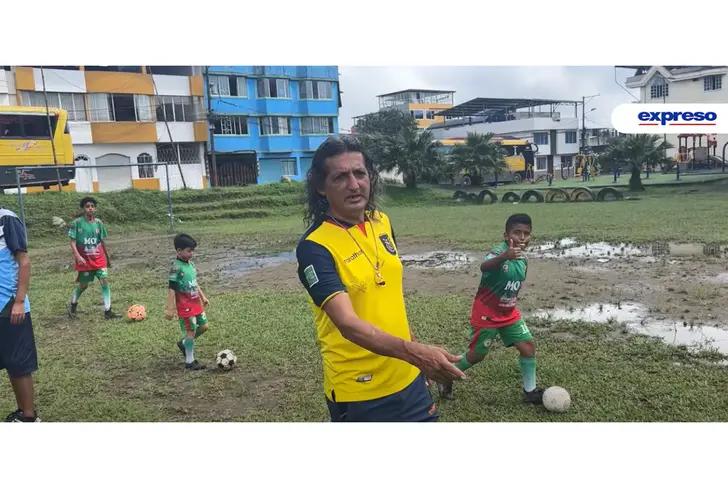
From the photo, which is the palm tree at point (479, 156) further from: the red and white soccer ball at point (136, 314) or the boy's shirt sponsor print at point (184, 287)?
the red and white soccer ball at point (136, 314)

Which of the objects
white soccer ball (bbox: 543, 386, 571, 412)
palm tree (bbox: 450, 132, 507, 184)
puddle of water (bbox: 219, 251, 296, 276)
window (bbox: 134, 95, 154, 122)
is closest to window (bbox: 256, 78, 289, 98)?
window (bbox: 134, 95, 154, 122)

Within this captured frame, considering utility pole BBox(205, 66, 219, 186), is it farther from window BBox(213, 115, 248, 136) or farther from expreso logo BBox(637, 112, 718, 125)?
expreso logo BBox(637, 112, 718, 125)

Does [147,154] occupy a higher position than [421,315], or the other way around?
[147,154]

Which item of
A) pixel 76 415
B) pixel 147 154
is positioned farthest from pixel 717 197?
pixel 76 415

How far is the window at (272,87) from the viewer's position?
12.1 ft

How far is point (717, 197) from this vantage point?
4047 mm

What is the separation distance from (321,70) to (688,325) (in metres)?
3.27

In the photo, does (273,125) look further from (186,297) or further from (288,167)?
(186,297)

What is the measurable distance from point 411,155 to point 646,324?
2.26 m

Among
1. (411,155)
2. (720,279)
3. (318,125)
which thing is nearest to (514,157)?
(411,155)

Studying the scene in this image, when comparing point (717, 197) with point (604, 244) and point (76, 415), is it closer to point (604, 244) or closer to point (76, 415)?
point (604, 244)

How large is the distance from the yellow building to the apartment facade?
127 centimetres

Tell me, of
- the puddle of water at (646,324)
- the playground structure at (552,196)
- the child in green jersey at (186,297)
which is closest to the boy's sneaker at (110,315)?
the child in green jersey at (186,297)

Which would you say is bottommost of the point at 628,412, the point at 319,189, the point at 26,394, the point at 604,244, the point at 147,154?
the point at 628,412
